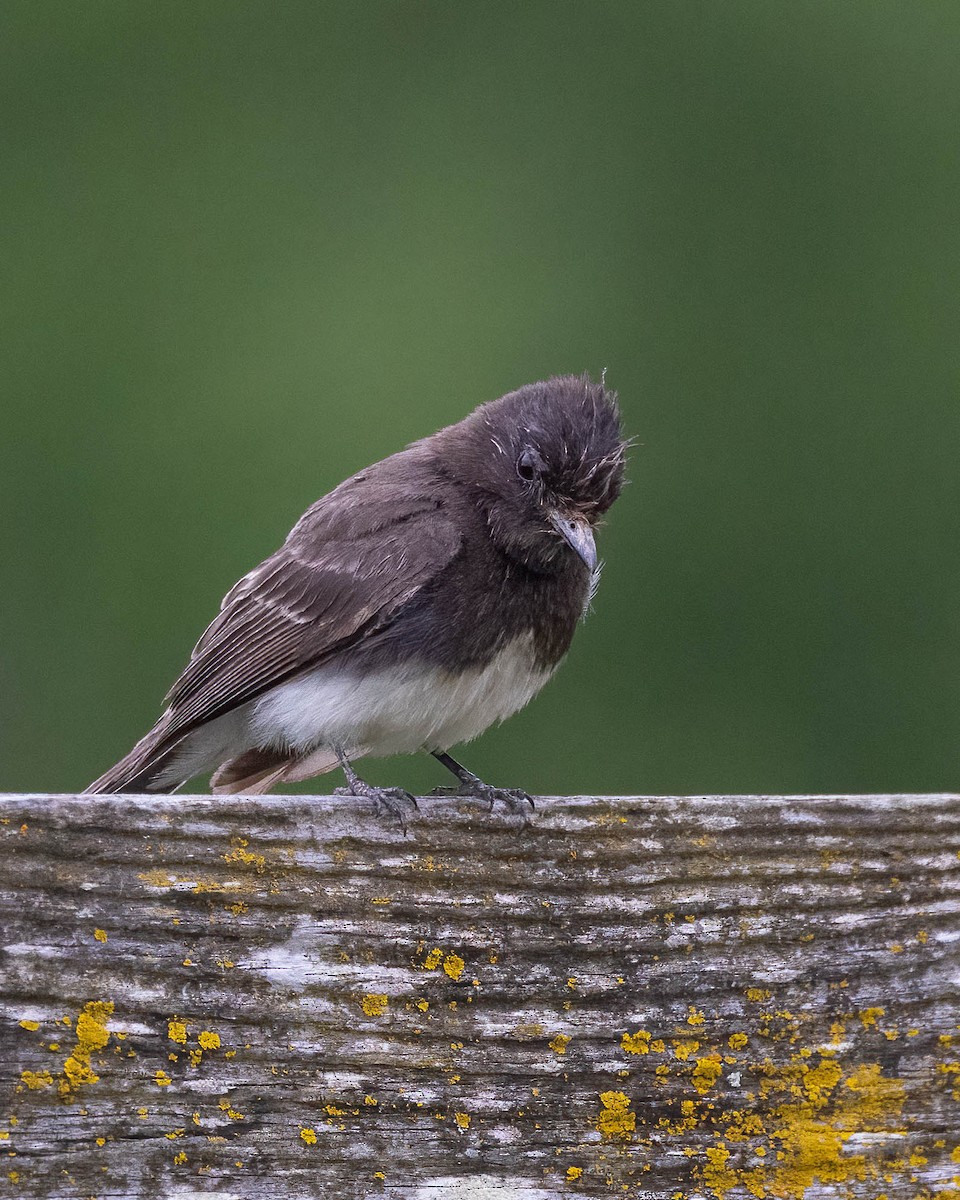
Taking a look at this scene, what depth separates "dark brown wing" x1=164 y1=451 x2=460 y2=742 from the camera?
4.31m

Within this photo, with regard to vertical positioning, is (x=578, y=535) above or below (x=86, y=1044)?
above

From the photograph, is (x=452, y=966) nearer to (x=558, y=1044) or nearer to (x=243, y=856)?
(x=558, y=1044)

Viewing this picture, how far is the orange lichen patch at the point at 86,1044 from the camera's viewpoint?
1.96m

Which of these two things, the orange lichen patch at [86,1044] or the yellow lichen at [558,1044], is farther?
the yellow lichen at [558,1044]

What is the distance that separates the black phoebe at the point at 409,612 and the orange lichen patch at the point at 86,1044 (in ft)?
7.23

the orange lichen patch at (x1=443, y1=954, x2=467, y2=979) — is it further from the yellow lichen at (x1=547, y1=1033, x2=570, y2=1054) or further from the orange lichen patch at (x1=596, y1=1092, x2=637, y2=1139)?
the orange lichen patch at (x1=596, y1=1092, x2=637, y2=1139)

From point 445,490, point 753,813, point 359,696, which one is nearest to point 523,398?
point 445,490

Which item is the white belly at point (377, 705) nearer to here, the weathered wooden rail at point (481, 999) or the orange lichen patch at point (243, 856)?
the weathered wooden rail at point (481, 999)

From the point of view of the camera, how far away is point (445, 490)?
4.71 meters

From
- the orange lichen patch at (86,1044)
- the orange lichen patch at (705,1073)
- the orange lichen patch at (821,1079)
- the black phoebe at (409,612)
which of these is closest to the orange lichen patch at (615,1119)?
the orange lichen patch at (705,1073)

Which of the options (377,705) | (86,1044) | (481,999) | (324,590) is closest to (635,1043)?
(481,999)

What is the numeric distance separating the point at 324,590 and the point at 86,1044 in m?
2.58

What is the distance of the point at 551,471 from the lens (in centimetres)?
463

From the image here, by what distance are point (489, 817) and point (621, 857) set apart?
215 millimetres
